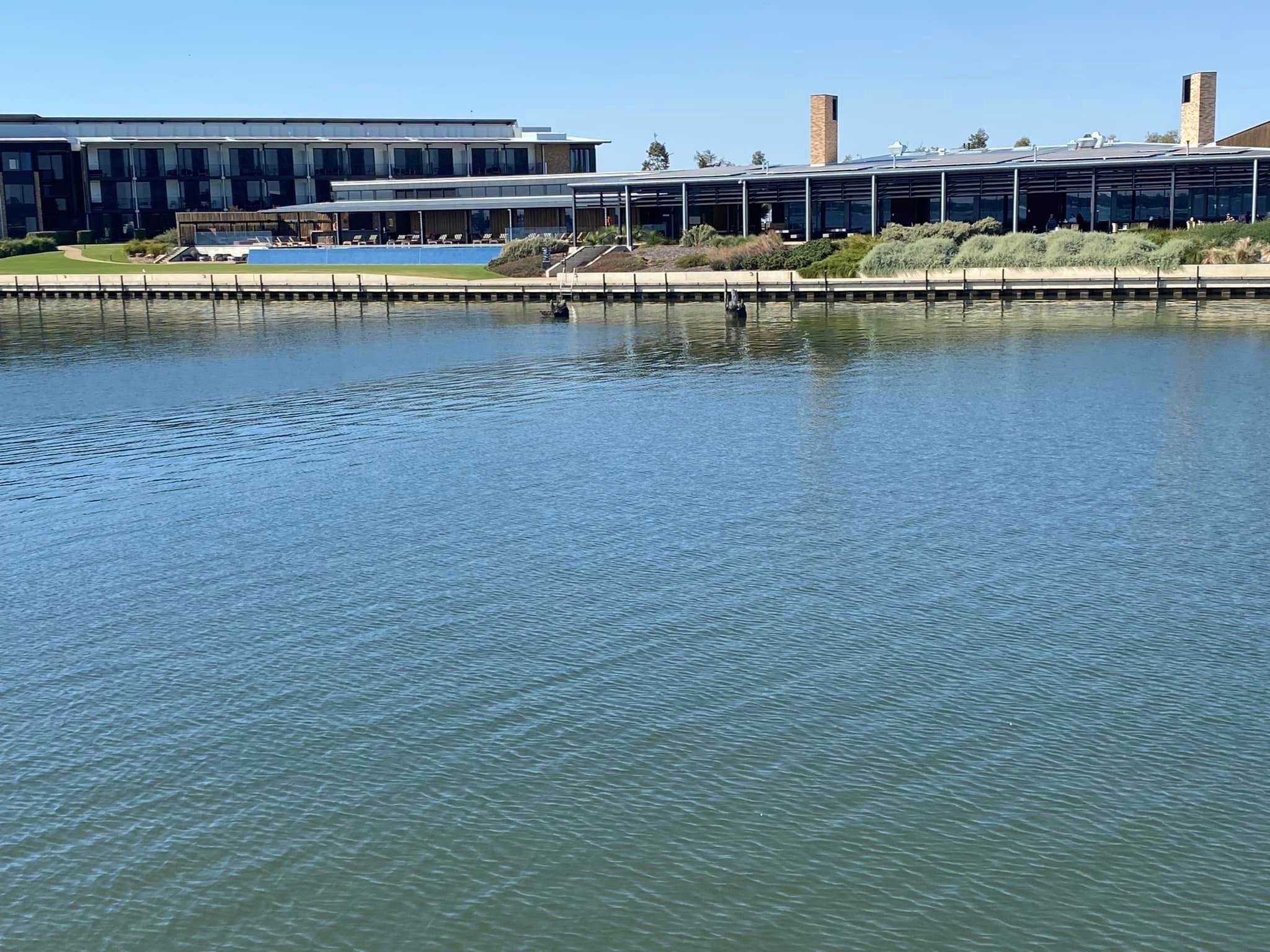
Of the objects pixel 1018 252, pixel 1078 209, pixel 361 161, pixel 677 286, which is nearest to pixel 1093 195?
pixel 1078 209

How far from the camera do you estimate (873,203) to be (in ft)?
288

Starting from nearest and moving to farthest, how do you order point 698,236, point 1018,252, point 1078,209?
point 1018,252
point 1078,209
point 698,236

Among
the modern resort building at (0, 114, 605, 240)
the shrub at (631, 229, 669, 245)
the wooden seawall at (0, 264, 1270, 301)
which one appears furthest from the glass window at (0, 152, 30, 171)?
the shrub at (631, 229, 669, 245)

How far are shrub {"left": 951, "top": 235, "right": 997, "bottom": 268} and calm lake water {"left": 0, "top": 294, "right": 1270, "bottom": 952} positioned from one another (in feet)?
136

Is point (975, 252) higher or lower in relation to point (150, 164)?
lower

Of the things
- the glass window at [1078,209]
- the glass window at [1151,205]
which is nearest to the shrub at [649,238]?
the glass window at [1078,209]

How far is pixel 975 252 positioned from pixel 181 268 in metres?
61.9

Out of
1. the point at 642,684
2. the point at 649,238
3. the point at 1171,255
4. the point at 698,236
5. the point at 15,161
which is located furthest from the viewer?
the point at 15,161

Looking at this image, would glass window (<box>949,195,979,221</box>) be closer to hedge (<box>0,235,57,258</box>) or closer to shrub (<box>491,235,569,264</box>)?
shrub (<box>491,235,569,264</box>)

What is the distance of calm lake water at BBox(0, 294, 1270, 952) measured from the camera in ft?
47.7

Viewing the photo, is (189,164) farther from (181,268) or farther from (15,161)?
(181,268)

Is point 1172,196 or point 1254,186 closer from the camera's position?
point 1254,186

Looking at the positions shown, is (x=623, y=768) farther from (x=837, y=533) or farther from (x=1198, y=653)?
(x=837, y=533)

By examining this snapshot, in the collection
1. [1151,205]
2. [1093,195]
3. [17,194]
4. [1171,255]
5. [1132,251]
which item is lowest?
[1171,255]
